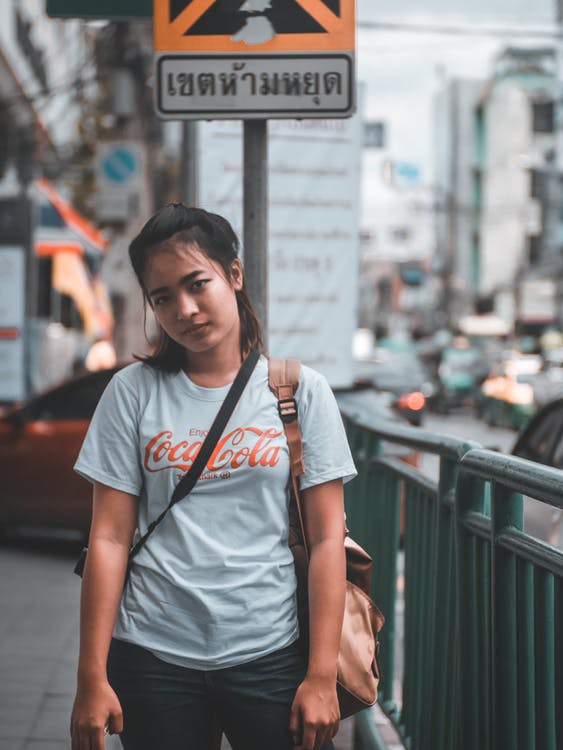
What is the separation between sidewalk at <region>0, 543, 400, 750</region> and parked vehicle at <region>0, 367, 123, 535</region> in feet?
1.09

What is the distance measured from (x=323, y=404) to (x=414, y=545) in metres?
1.64

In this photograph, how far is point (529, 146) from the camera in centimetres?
8212

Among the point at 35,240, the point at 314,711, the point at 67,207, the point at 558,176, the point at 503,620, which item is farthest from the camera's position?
the point at 558,176

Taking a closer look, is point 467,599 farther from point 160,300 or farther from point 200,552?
point 160,300

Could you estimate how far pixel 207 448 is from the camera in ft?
8.36

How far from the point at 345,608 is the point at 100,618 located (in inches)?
21.0

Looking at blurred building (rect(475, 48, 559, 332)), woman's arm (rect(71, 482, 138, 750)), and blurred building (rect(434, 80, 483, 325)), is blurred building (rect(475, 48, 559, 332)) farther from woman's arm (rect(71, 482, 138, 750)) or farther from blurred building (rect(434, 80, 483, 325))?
woman's arm (rect(71, 482, 138, 750))

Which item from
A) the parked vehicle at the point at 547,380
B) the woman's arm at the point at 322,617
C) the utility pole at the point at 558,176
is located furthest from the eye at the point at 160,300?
the utility pole at the point at 558,176

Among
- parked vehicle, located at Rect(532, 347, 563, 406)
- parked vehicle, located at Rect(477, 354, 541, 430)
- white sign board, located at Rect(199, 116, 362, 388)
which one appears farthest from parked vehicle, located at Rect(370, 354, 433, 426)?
white sign board, located at Rect(199, 116, 362, 388)

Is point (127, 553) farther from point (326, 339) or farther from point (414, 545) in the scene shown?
point (326, 339)

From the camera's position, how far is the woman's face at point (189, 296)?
265 cm

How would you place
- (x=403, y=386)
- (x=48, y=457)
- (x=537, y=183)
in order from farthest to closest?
1. (x=537, y=183)
2. (x=403, y=386)
3. (x=48, y=457)

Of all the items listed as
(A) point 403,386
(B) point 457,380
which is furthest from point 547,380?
(B) point 457,380

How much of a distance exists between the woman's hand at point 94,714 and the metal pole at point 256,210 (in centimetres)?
160
